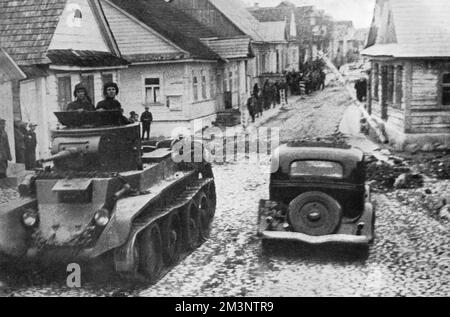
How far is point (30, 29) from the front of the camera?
355 inches

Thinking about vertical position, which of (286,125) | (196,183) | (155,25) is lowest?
(196,183)

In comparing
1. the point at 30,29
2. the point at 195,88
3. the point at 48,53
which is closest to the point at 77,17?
the point at 48,53

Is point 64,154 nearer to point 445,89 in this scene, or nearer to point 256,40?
point 256,40

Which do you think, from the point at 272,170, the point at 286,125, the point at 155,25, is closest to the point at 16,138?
the point at 272,170

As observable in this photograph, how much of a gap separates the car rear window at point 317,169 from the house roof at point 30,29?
4.58 m

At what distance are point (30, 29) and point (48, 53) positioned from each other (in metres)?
0.48

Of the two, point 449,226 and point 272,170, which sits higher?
point 272,170

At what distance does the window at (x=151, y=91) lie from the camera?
10.4 meters

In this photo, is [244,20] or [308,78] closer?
[244,20]

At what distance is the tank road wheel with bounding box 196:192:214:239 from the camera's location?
849cm

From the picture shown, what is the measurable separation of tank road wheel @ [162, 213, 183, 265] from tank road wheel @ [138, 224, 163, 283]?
225 mm

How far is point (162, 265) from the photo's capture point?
6.93 meters
